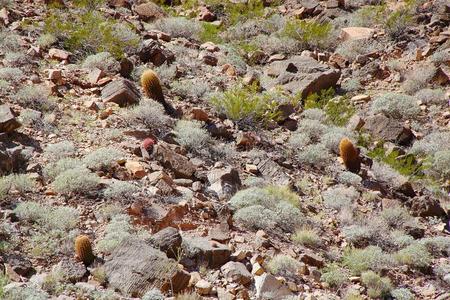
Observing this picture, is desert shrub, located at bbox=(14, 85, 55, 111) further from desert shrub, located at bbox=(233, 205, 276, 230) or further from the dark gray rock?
the dark gray rock

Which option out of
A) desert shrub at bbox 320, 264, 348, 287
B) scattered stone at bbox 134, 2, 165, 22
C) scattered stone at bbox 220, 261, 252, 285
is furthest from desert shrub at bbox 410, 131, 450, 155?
scattered stone at bbox 134, 2, 165, 22

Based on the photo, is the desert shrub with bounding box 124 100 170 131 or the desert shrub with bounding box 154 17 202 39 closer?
the desert shrub with bounding box 124 100 170 131

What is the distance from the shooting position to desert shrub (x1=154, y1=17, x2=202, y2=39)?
14.0 metres

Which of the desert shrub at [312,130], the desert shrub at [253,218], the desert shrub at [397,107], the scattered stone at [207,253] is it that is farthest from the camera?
the desert shrub at [397,107]

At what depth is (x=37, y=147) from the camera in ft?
25.4

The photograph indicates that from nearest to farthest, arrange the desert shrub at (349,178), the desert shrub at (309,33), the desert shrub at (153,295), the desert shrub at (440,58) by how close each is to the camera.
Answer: the desert shrub at (153,295) < the desert shrub at (349,178) < the desert shrub at (440,58) < the desert shrub at (309,33)

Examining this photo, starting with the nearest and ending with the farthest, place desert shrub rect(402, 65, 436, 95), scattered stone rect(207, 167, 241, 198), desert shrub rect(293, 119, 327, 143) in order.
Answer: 1. scattered stone rect(207, 167, 241, 198)
2. desert shrub rect(293, 119, 327, 143)
3. desert shrub rect(402, 65, 436, 95)

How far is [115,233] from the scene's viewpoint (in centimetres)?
607

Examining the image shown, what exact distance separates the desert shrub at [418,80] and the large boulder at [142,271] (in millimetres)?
8769

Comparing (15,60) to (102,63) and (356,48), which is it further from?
(356,48)

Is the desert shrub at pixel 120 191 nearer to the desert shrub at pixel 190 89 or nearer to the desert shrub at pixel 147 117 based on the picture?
the desert shrub at pixel 147 117

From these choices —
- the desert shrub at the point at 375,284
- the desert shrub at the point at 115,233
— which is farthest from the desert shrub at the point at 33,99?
the desert shrub at the point at 375,284

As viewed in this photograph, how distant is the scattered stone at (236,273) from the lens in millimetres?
5855

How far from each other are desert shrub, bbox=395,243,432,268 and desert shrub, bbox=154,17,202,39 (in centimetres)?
853
